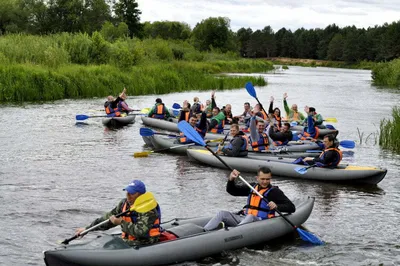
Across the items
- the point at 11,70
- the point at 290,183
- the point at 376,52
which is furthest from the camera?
the point at 376,52

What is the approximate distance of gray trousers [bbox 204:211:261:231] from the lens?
7.89 metres

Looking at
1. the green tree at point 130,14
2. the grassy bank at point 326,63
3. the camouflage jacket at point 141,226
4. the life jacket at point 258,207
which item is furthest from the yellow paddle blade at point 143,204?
the grassy bank at point 326,63

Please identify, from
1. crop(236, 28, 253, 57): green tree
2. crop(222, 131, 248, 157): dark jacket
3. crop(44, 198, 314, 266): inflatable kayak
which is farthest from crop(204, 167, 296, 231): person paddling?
crop(236, 28, 253, 57): green tree

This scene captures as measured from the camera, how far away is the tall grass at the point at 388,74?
132ft

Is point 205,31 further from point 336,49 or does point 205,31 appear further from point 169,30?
point 336,49

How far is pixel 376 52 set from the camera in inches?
3661

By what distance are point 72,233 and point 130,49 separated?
89.2 ft

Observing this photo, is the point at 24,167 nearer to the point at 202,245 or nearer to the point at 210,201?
the point at 210,201

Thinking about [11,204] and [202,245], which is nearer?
[202,245]

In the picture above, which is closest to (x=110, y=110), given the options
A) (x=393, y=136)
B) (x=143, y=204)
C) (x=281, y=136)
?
(x=281, y=136)

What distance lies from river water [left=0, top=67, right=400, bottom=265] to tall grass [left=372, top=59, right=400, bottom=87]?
23053 mm

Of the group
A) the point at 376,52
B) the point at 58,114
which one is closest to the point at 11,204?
the point at 58,114

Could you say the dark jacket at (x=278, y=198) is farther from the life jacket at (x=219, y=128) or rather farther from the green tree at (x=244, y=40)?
the green tree at (x=244, y=40)

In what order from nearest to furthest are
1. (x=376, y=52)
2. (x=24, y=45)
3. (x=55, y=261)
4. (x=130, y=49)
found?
(x=55, y=261)
(x=24, y=45)
(x=130, y=49)
(x=376, y=52)
